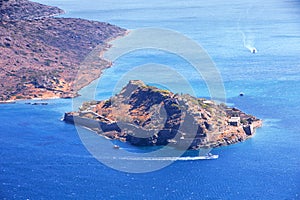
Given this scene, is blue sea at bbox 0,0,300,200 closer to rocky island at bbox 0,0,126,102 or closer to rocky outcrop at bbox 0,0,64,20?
rocky island at bbox 0,0,126,102

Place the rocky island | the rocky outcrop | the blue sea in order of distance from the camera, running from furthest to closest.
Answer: the rocky outcrop
the rocky island
the blue sea

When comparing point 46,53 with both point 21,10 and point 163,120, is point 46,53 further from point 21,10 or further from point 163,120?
point 163,120

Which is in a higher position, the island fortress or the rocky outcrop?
the rocky outcrop

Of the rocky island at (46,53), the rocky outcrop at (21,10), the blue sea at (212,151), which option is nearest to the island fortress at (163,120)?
the blue sea at (212,151)

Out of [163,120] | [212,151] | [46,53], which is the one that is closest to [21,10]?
[46,53]

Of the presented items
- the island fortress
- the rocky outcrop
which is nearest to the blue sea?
the island fortress

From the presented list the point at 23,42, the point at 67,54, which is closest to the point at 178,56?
the point at 67,54

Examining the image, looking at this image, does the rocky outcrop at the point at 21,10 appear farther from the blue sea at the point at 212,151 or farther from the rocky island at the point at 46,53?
the blue sea at the point at 212,151

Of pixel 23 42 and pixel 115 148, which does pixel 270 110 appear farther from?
pixel 23 42
